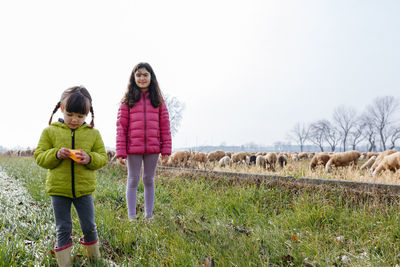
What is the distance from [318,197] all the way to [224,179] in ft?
6.95

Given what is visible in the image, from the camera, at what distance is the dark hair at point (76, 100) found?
224cm

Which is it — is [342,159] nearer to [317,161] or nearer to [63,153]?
[317,161]

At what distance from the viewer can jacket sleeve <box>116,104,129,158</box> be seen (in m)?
3.42

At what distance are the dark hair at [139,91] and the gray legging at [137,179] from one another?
27.3 inches

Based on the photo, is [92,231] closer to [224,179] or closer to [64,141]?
[64,141]

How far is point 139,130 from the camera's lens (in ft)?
11.3

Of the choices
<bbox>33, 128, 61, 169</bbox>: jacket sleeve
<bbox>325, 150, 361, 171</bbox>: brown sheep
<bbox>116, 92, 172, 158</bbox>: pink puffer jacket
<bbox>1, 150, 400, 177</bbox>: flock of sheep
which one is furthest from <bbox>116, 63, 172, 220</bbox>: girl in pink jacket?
<bbox>325, 150, 361, 171</bbox>: brown sheep

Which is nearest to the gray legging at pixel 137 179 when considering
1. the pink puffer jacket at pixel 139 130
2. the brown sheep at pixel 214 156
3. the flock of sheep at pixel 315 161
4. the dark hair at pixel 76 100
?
the pink puffer jacket at pixel 139 130

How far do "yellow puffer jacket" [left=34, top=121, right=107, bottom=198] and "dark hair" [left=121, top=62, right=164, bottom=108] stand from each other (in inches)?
48.3

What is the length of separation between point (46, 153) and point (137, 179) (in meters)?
1.50

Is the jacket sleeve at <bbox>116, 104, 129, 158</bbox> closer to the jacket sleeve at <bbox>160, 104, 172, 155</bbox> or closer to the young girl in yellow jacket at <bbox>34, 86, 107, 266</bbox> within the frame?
the jacket sleeve at <bbox>160, 104, 172, 155</bbox>

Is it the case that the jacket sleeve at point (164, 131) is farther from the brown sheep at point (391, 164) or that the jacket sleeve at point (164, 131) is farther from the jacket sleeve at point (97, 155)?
the brown sheep at point (391, 164)

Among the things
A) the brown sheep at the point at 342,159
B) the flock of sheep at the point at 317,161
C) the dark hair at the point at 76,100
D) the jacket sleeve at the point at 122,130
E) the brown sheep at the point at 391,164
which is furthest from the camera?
the brown sheep at the point at 342,159

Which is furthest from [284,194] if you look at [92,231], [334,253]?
[92,231]
